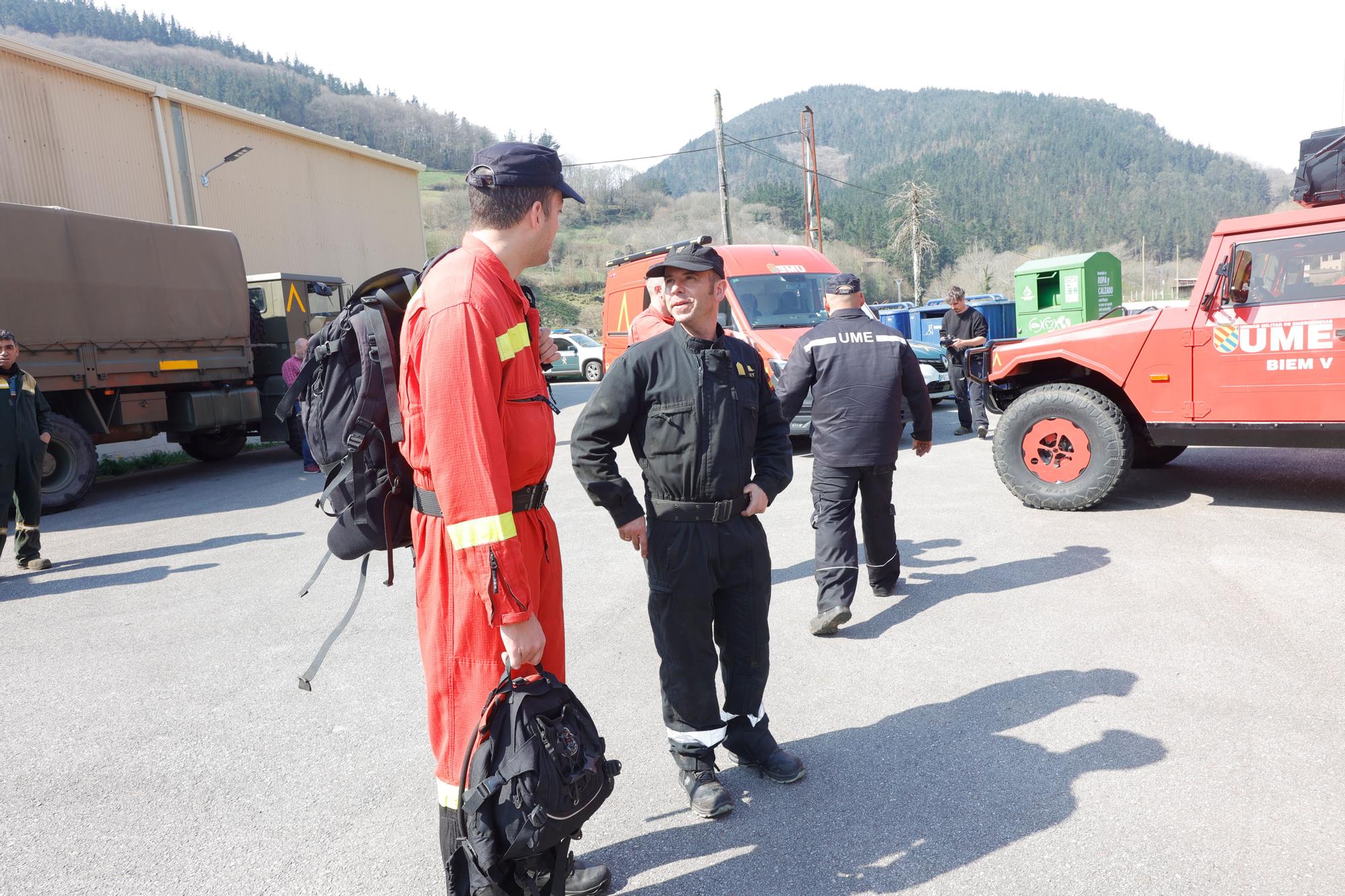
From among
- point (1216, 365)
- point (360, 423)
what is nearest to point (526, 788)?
point (360, 423)

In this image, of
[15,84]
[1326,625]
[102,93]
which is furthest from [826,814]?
[102,93]

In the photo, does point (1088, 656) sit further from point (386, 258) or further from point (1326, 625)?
point (386, 258)

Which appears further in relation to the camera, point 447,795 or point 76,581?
point 76,581

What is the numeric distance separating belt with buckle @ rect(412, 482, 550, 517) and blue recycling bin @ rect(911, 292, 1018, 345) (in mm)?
18604

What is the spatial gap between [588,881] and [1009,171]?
123 meters

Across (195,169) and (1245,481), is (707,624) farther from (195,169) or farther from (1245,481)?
(195,169)

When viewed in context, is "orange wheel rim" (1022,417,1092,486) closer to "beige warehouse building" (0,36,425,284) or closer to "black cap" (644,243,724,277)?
"black cap" (644,243,724,277)

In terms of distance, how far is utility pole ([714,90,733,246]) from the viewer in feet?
78.4

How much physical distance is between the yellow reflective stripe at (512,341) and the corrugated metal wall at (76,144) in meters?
17.1

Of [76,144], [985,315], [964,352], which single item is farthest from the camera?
[985,315]

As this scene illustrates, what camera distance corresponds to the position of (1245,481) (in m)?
7.34

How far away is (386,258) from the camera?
85.0 ft

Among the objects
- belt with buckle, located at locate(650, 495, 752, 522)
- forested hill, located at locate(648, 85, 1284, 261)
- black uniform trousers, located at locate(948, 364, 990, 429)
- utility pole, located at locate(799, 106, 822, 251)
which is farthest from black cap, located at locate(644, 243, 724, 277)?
forested hill, located at locate(648, 85, 1284, 261)

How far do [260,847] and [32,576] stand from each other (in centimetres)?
506
